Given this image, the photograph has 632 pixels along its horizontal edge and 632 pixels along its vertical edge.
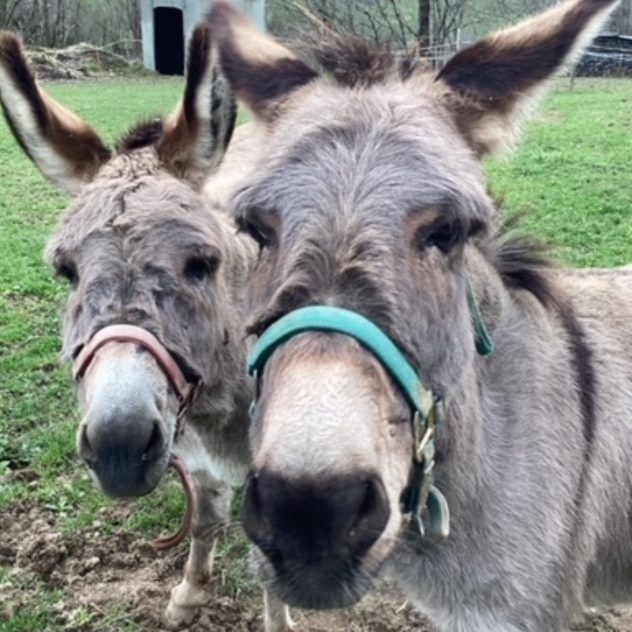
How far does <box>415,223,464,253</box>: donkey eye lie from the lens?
1.96m

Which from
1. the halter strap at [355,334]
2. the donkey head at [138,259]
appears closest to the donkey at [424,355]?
the halter strap at [355,334]

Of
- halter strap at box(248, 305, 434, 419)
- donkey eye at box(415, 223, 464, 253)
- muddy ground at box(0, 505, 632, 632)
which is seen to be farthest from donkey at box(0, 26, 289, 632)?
donkey eye at box(415, 223, 464, 253)

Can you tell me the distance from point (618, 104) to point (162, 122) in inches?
782

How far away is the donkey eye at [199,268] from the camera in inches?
119

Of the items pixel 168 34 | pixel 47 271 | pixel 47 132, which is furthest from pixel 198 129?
pixel 168 34

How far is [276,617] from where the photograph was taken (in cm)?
359

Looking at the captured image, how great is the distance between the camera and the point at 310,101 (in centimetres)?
225

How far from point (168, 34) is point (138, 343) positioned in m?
29.1

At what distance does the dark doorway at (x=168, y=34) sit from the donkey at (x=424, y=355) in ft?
88.0

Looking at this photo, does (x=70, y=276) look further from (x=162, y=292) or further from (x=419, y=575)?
(x=419, y=575)

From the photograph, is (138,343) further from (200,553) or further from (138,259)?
(200,553)

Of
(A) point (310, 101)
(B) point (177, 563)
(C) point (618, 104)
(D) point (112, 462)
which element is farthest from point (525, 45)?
(C) point (618, 104)

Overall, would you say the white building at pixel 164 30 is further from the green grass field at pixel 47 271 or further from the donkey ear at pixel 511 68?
the donkey ear at pixel 511 68

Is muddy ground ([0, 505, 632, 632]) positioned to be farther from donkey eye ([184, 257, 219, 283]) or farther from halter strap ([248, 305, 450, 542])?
halter strap ([248, 305, 450, 542])
